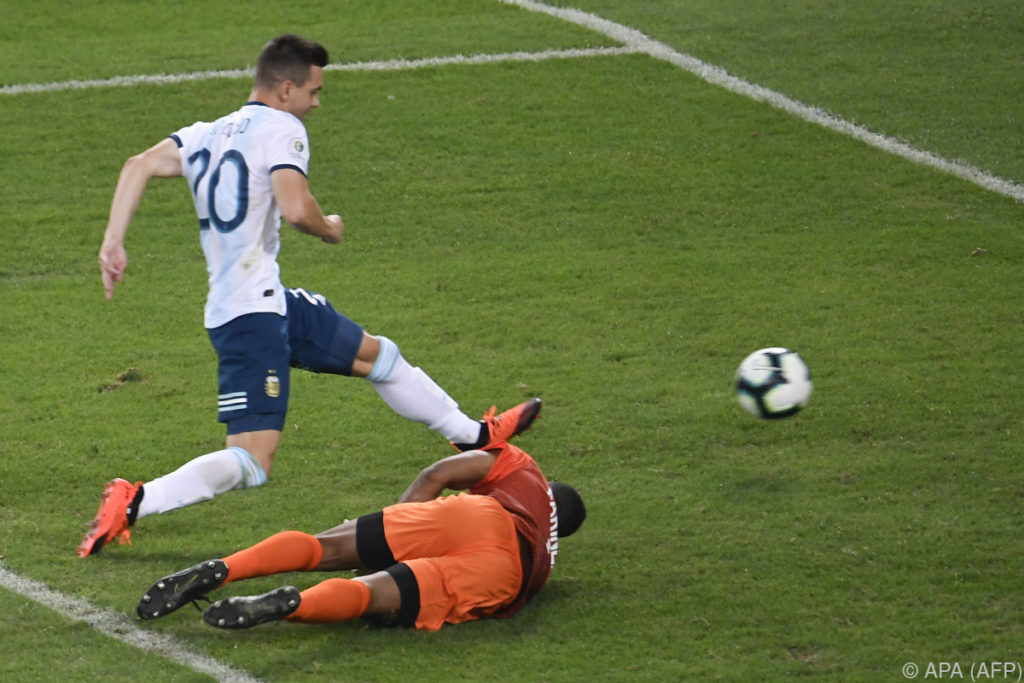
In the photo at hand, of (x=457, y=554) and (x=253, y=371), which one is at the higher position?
(x=253, y=371)

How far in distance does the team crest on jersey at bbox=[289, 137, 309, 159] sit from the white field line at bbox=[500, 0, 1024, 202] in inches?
230

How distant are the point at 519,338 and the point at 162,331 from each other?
1.91m

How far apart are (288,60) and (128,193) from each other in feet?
2.47

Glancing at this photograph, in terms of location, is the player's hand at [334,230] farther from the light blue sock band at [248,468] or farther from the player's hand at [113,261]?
the light blue sock band at [248,468]

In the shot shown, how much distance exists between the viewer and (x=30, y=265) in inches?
317

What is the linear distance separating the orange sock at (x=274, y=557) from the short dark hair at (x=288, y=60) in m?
1.62

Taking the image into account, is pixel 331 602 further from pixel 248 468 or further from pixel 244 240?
pixel 244 240

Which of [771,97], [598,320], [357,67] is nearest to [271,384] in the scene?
[598,320]

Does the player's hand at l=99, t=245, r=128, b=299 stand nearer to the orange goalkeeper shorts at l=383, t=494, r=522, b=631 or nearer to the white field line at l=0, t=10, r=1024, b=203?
the orange goalkeeper shorts at l=383, t=494, r=522, b=631

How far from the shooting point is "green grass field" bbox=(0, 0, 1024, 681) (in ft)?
15.5

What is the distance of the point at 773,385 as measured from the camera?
5.96 meters

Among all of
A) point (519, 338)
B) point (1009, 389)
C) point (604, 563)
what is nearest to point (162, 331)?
point (519, 338)

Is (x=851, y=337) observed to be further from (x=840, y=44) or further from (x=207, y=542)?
(x=840, y=44)

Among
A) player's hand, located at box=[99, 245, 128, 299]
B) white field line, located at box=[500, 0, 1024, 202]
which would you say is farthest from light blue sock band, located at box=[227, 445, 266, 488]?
white field line, located at box=[500, 0, 1024, 202]
